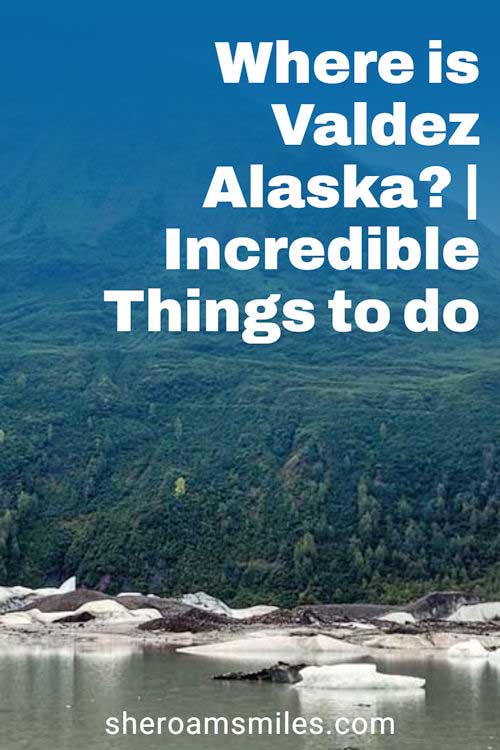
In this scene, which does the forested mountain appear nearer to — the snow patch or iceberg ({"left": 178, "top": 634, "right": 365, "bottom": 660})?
the snow patch

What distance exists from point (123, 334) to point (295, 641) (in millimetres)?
136033

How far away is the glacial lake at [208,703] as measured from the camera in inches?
1251

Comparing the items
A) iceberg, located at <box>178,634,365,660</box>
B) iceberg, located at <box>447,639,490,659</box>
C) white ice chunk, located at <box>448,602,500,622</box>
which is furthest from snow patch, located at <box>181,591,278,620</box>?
iceberg, located at <box>447,639,490,659</box>

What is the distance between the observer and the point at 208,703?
39.6m

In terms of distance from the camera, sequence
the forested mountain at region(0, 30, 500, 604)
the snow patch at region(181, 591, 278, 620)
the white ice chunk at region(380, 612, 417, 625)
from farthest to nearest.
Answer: the forested mountain at region(0, 30, 500, 604) → the snow patch at region(181, 591, 278, 620) → the white ice chunk at region(380, 612, 417, 625)

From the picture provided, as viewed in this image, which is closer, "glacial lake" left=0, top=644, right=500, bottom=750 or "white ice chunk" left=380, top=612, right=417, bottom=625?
"glacial lake" left=0, top=644, right=500, bottom=750

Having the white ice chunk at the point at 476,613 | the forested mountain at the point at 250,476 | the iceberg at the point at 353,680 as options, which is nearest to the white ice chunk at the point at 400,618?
the white ice chunk at the point at 476,613

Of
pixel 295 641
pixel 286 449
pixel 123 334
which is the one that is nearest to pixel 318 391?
pixel 286 449

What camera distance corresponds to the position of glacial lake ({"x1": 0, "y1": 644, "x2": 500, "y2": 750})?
31.8 metres

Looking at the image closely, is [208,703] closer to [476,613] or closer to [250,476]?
[476,613]

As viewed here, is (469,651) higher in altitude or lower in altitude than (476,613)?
higher

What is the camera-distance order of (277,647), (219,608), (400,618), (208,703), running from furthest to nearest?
(219,608)
(400,618)
(277,647)
(208,703)

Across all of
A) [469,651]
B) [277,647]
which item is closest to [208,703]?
[277,647]

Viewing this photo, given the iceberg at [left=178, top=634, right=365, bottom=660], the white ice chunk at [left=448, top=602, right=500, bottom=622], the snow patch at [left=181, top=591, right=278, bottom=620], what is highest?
the iceberg at [left=178, top=634, right=365, bottom=660]
